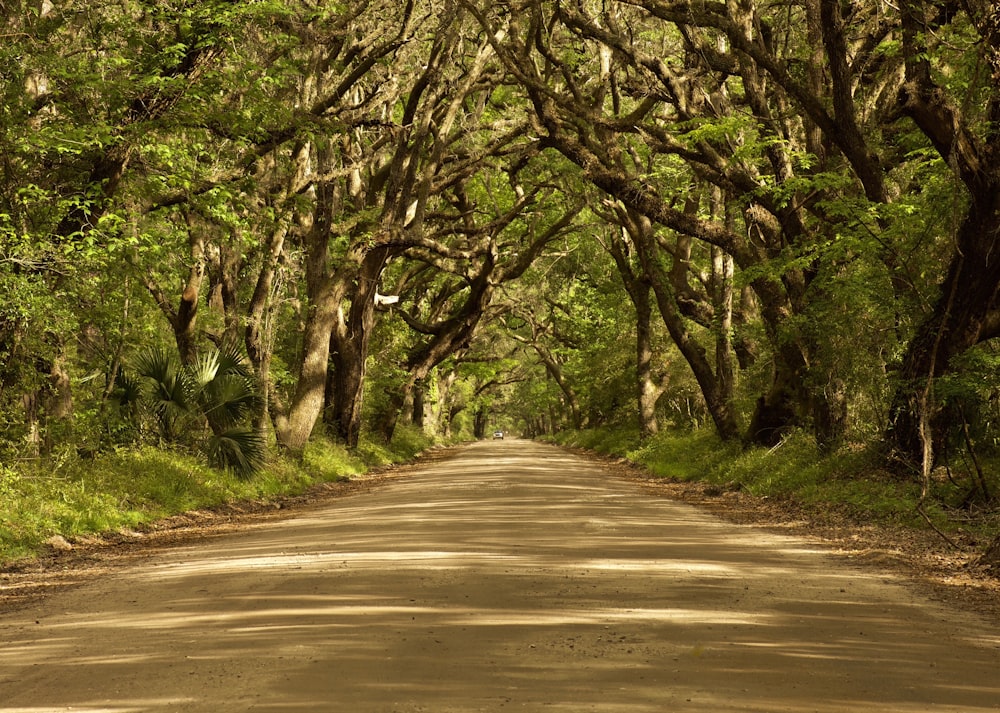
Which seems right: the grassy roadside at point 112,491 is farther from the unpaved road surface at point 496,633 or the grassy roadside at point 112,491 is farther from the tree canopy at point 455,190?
the unpaved road surface at point 496,633

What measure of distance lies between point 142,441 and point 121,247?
4735mm

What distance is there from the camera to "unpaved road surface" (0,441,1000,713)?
5516mm

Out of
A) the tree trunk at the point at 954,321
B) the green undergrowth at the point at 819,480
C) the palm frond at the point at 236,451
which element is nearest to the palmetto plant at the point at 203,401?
the palm frond at the point at 236,451

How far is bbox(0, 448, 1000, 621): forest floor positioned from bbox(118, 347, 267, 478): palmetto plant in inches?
48.0

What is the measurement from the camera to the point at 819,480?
17.7 meters

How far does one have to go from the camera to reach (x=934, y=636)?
7168 mm

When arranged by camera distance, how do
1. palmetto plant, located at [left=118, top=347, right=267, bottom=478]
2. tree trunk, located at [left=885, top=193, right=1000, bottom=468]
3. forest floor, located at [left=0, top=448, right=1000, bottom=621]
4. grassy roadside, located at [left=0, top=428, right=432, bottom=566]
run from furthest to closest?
palmetto plant, located at [left=118, top=347, right=267, bottom=478]
tree trunk, located at [left=885, top=193, right=1000, bottom=468]
grassy roadside, located at [left=0, top=428, right=432, bottom=566]
forest floor, located at [left=0, top=448, right=1000, bottom=621]

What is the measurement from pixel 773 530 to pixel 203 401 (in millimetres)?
10223

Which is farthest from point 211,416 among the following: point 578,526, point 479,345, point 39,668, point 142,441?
point 479,345

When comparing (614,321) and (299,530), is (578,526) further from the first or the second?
(614,321)

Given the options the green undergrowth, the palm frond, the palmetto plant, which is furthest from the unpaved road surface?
the palm frond

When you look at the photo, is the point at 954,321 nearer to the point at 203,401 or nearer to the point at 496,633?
the point at 496,633

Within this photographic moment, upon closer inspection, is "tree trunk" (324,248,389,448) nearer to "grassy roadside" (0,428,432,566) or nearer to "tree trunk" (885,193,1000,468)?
"grassy roadside" (0,428,432,566)

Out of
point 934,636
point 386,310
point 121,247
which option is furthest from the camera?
point 386,310
